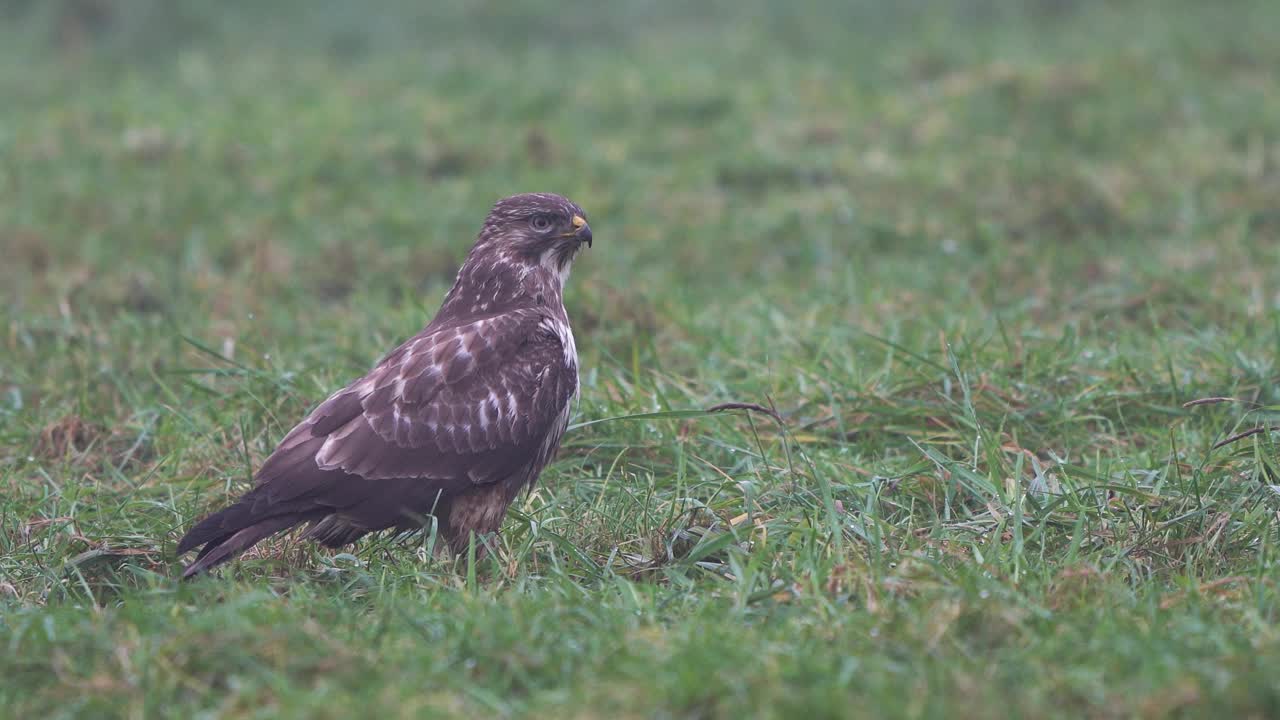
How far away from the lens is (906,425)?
5.38 m

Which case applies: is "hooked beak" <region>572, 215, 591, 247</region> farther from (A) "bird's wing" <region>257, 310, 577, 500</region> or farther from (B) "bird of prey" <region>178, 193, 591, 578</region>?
(A) "bird's wing" <region>257, 310, 577, 500</region>

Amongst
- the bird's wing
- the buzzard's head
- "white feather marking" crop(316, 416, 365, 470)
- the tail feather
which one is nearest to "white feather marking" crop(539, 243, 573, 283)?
the buzzard's head

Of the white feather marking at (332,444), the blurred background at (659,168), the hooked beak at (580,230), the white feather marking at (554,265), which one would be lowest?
the blurred background at (659,168)

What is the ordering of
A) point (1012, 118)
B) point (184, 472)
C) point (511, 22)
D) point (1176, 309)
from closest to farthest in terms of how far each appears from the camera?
point (184, 472) < point (1176, 309) < point (1012, 118) < point (511, 22)

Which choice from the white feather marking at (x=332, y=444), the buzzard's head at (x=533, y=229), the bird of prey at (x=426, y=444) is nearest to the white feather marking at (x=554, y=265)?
the buzzard's head at (x=533, y=229)

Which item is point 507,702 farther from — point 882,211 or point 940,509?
point 882,211

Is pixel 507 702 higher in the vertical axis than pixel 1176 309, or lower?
higher

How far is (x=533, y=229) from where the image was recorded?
16.9 ft

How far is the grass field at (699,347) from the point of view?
11.5ft

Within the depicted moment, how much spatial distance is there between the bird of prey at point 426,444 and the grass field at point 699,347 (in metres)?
0.18

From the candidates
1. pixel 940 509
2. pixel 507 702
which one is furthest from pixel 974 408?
pixel 507 702

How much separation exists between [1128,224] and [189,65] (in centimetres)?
751

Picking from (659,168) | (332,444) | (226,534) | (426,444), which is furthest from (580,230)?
(659,168)

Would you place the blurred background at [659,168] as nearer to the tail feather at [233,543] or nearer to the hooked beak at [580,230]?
the hooked beak at [580,230]
